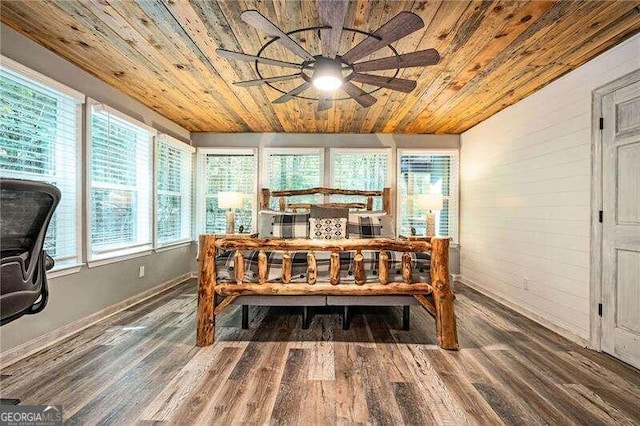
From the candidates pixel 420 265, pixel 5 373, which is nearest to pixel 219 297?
pixel 5 373

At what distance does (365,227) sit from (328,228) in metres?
0.51

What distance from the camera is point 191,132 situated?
512 cm

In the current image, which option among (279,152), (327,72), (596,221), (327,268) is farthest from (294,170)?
(596,221)

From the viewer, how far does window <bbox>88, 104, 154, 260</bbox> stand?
121 inches

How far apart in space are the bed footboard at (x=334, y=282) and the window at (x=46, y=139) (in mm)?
1263

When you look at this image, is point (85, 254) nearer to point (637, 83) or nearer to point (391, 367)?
point (391, 367)

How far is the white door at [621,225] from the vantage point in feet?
7.34

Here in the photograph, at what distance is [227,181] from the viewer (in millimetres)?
5148

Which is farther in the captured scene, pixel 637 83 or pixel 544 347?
pixel 544 347

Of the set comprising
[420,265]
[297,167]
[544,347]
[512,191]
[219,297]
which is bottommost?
[544,347]

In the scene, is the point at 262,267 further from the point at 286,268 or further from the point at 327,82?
the point at 327,82

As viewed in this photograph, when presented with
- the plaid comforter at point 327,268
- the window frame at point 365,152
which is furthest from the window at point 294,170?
the plaid comforter at point 327,268

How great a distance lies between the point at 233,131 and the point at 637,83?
15.2 feet

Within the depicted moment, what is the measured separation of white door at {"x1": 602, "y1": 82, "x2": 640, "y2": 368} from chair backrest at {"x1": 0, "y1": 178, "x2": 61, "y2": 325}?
361 cm
